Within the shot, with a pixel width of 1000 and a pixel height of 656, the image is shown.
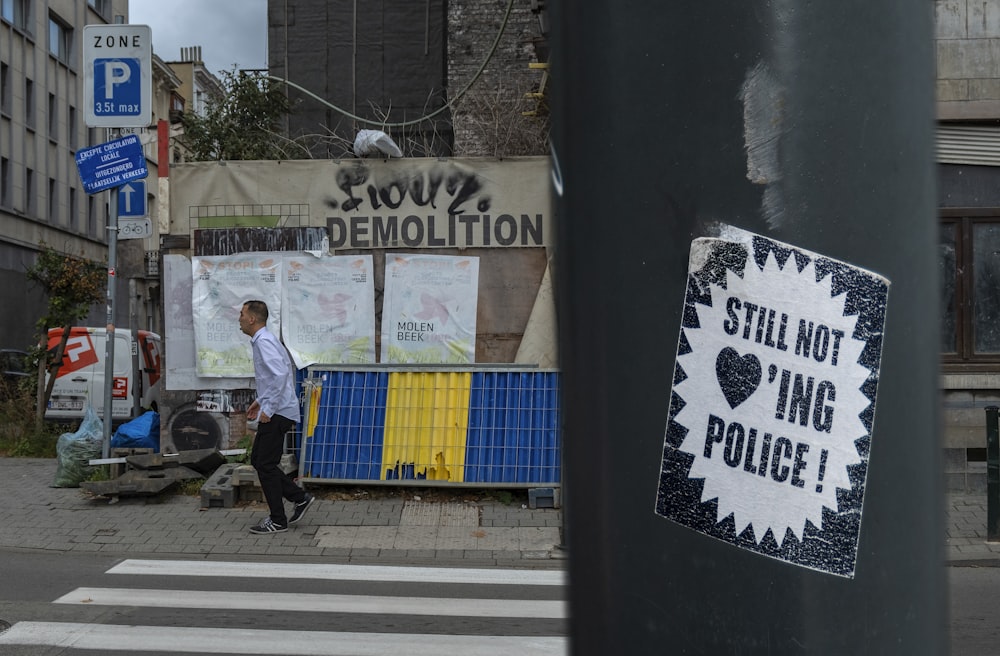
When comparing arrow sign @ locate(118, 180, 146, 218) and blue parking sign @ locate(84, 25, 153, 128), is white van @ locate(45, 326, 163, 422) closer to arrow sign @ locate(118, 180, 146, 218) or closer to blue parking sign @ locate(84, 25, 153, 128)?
arrow sign @ locate(118, 180, 146, 218)

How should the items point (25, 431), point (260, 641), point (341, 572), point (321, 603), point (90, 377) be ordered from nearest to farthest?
point (260, 641)
point (321, 603)
point (341, 572)
point (25, 431)
point (90, 377)

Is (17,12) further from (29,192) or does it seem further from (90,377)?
(90,377)

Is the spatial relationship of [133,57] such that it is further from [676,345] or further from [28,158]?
[28,158]

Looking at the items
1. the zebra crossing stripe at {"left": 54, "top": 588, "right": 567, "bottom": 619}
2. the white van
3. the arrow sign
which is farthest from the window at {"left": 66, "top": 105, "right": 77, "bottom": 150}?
the zebra crossing stripe at {"left": 54, "top": 588, "right": 567, "bottom": 619}

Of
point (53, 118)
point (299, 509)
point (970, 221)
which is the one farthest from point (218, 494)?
point (53, 118)

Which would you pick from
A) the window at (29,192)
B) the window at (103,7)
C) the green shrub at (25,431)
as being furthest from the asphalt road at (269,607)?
the window at (103,7)

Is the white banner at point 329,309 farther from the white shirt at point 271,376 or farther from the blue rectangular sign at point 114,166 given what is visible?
the white shirt at point 271,376

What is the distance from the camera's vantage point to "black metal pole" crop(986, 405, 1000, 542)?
8.74 m

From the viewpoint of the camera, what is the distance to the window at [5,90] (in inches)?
1537

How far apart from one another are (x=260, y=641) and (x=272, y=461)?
10.9 feet

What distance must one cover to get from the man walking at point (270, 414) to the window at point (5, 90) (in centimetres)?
3463

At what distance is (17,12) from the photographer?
Result: 40344 mm

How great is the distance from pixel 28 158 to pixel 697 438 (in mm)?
44612

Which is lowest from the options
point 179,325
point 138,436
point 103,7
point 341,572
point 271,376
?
point 341,572
